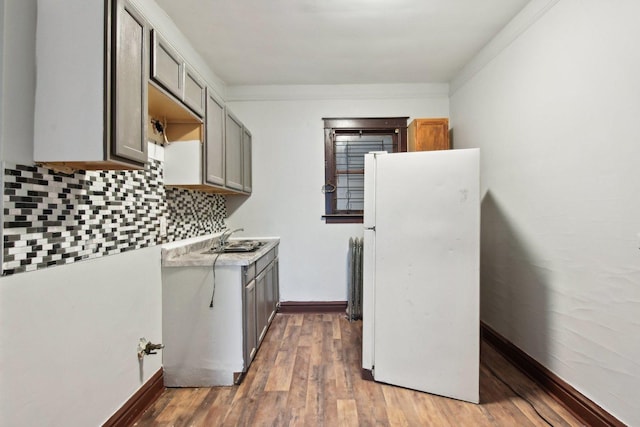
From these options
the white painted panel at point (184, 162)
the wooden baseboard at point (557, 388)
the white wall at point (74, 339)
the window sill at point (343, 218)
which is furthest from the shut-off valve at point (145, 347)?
the wooden baseboard at point (557, 388)

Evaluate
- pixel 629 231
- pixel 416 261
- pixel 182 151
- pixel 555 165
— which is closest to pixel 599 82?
pixel 555 165

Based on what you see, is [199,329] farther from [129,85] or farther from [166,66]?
[166,66]

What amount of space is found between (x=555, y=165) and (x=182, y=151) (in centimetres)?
250

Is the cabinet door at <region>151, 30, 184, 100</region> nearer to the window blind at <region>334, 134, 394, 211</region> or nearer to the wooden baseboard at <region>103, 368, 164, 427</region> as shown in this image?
the wooden baseboard at <region>103, 368, 164, 427</region>

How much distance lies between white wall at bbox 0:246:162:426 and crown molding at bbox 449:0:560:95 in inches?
119

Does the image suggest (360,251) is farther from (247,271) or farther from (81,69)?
(81,69)

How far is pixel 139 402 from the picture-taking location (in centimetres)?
179

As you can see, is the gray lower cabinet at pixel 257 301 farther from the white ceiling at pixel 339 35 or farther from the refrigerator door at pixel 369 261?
the white ceiling at pixel 339 35

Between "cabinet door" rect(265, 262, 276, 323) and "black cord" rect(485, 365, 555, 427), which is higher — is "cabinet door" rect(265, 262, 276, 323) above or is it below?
above

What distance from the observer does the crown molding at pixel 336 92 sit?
3492mm

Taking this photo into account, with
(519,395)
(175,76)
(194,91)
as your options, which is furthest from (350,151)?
(519,395)

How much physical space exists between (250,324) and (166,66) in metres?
1.76

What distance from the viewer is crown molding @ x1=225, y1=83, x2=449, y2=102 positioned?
3.49m

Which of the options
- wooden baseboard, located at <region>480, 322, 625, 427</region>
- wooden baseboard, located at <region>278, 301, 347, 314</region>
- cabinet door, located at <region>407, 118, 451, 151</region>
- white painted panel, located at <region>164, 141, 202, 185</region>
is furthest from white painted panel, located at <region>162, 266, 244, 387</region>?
cabinet door, located at <region>407, 118, 451, 151</region>
